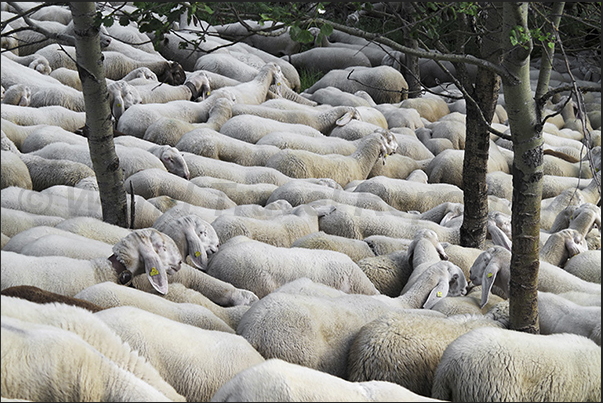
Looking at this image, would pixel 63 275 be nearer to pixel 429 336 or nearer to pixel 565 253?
pixel 429 336

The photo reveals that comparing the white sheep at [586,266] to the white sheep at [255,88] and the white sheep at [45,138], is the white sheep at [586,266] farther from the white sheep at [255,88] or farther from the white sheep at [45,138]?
the white sheep at [255,88]

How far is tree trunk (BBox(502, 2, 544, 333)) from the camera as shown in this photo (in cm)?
360

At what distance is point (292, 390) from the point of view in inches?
103

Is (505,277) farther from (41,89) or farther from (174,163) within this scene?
(41,89)

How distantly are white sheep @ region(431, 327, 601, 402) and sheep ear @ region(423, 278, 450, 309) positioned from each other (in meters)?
1.58

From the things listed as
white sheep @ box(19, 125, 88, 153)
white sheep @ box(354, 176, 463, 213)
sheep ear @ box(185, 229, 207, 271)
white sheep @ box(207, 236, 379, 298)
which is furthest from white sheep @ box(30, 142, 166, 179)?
white sheep @ box(354, 176, 463, 213)

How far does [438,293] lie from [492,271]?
440 mm

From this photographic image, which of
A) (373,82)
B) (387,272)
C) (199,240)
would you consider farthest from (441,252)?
(373,82)

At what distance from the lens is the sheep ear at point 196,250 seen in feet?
18.2

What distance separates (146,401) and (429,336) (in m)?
1.90

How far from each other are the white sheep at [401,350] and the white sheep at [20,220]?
9.09 ft

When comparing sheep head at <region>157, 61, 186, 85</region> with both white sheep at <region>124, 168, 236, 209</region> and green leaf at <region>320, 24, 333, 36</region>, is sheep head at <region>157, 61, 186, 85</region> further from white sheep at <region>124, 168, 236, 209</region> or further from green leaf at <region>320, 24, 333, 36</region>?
green leaf at <region>320, 24, 333, 36</region>

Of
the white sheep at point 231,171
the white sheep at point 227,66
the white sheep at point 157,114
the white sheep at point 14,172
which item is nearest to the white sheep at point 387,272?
the white sheep at point 231,171

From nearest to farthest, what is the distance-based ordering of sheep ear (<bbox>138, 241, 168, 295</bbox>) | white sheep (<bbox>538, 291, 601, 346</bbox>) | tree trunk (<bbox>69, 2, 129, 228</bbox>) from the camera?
white sheep (<bbox>538, 291, 601, 346</bbox>)
sheep ear (<bbox>138, 241, 168, 295</bbox>)
tree trunk (<bbox>69, 2, 129, 228</bbox>)
